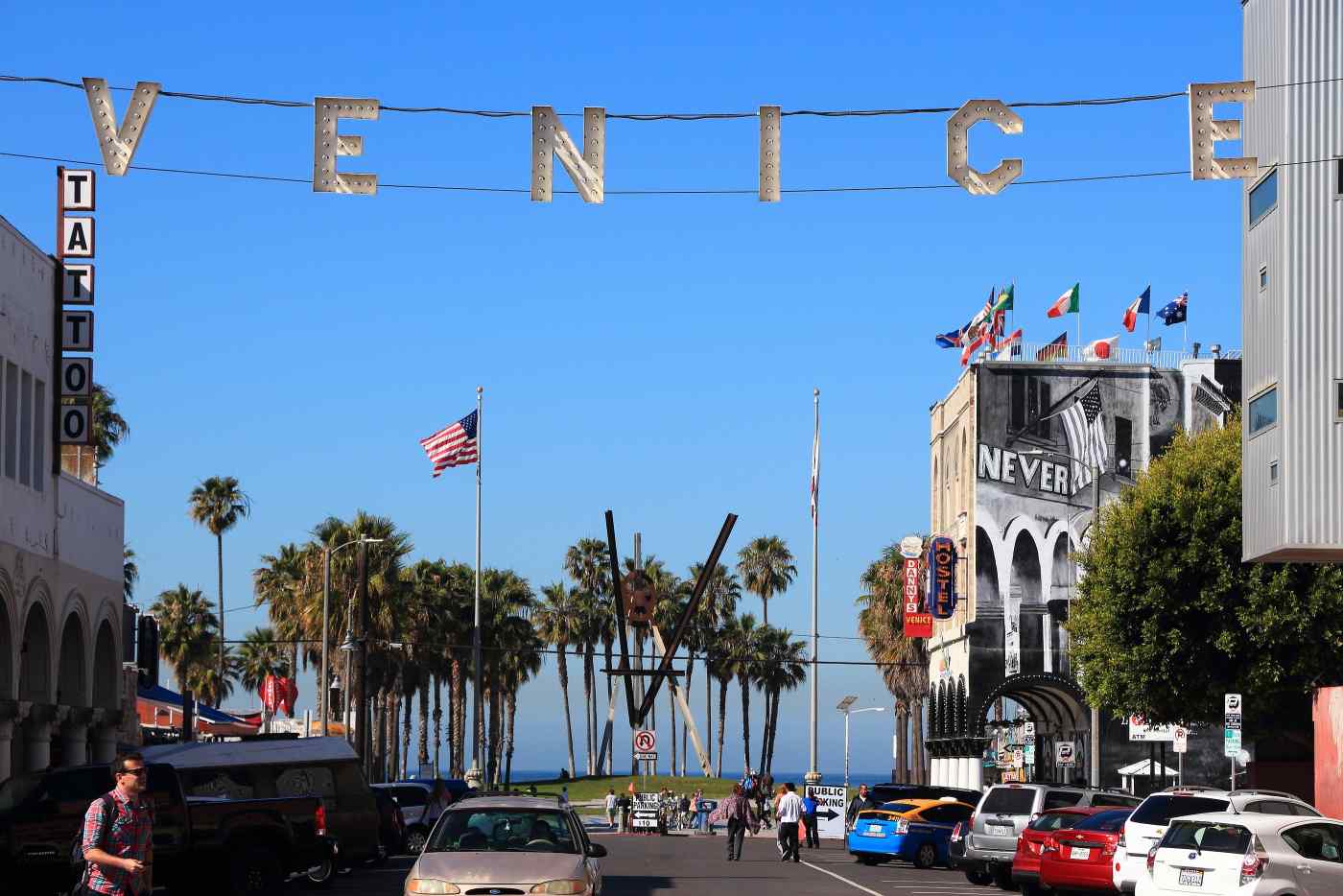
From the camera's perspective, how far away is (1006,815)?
105ft

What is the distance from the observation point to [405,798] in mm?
40312

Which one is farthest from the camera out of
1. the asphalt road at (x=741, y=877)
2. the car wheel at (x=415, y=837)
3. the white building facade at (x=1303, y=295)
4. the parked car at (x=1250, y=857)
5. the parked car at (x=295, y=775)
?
the car wheel at (x=415, y=837)

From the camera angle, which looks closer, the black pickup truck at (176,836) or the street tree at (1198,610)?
the black pickup truck at (176,836)

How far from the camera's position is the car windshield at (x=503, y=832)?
1850cm

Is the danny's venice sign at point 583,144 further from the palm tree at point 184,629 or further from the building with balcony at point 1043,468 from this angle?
the palm tree at point 184,629

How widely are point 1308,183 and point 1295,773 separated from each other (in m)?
19.3

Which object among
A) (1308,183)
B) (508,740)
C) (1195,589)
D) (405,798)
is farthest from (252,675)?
(1308,183)

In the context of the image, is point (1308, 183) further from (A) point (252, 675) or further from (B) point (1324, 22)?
(A) point (252, 675)

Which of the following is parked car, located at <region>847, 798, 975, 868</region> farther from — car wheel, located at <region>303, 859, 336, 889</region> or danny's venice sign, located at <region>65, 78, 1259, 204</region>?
danny's venice sign, located at <region>65, 78, 1259, 204</region>

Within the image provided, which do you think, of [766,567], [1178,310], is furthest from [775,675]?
[1178,310]

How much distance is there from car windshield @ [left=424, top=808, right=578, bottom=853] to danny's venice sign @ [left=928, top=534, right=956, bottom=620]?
4941cm

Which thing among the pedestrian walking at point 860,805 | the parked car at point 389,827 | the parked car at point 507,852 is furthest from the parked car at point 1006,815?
the parked car at point 507,852

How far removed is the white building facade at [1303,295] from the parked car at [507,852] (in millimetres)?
17388

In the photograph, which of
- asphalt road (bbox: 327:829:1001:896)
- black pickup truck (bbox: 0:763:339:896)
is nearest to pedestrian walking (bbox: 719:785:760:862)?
asphalt road (bbox: 327:829:1001:896)
